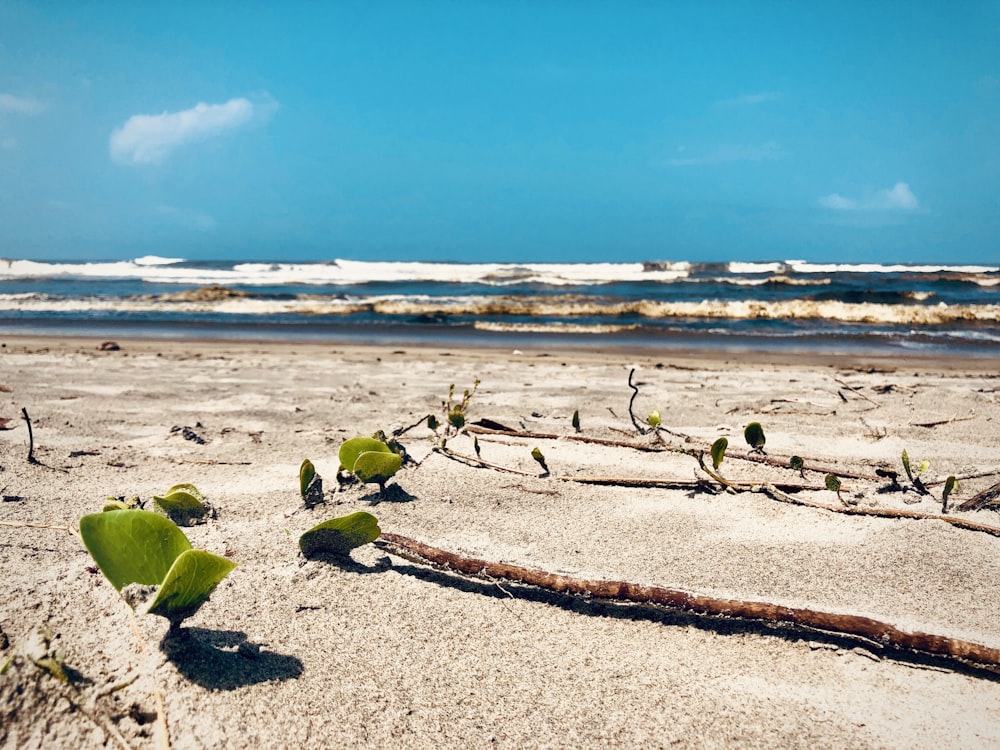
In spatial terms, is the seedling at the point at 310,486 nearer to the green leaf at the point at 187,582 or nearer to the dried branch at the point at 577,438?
the green leaf at the point at 187,582

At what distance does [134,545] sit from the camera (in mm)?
1010

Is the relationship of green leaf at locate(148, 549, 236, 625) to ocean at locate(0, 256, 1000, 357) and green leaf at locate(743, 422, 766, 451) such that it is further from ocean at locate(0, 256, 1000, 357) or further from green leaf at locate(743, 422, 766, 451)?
ocean at locate(0, 256, 1000, 357)

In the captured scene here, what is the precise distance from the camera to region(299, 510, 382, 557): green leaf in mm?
1348

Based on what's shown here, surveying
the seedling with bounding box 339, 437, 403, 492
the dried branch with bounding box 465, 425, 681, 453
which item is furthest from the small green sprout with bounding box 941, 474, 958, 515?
the seedling with bounding box 339, 437, 403, 492

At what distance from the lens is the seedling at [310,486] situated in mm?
1690

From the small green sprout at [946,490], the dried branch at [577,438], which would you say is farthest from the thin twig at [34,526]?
the small green sprout at [946,490]

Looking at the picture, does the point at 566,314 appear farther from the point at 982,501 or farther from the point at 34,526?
the point at 34,526

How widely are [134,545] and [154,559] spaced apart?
0.12 ft

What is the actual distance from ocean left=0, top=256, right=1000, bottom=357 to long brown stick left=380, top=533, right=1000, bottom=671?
725cm

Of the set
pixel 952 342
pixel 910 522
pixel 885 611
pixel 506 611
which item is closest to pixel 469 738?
pixel 506 611

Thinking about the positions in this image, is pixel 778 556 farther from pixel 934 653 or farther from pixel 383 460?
pixel 383 460

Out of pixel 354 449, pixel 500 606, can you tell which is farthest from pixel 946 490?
pixel 354 449

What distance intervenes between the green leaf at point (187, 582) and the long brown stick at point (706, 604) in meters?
0.47

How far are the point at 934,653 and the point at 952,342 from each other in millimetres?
9593
